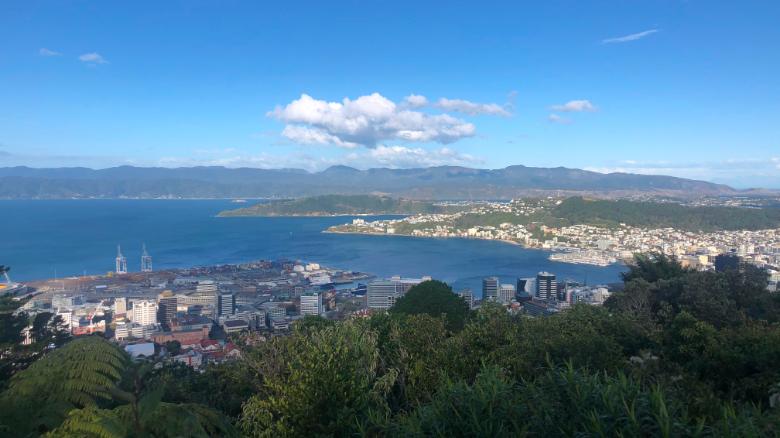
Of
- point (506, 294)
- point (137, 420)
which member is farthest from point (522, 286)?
point (137, 420)

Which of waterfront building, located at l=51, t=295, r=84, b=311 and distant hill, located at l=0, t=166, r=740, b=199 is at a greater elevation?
distant hill, located at l=0, t=166, r=740, b=199

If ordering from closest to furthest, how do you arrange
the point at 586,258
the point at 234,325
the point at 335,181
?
the point at 234,325
the point at 586,258
the point at 335,181

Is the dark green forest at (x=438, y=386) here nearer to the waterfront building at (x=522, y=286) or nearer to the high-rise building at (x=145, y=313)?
the high-rise building at (x=145, y=313)

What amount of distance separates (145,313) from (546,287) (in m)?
12.4

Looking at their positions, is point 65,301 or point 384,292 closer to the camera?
point 65,301

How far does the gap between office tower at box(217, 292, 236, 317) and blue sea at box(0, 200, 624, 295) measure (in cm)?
892

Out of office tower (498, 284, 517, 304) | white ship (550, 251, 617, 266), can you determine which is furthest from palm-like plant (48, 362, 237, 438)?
white ship (550, 251, 617, 266)

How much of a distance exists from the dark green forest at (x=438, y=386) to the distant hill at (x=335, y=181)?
245 feet

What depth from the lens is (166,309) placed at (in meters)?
14.7

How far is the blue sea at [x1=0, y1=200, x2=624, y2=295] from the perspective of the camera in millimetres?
24364

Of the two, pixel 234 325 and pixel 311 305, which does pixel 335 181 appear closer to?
pixel 311 305

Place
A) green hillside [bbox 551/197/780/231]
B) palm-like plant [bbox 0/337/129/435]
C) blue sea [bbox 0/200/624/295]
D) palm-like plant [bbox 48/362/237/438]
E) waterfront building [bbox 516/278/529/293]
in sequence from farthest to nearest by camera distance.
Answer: green hillside [bbox 551/197/780/231]
blue sea [bbox 0/200/624/295]
waterfront building [bbox 516/278/529/293]
palm-like plant [bbox 0/337/129/435]
palm-like plant [bbox 48/362/237/438]

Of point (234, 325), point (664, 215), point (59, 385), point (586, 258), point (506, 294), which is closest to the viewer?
point (59, 385)

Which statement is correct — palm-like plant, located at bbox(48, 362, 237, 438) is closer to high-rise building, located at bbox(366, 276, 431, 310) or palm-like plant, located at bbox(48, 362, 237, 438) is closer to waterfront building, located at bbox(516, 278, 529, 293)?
high-rise building, located at bbox(366, 276, 431, 310)
